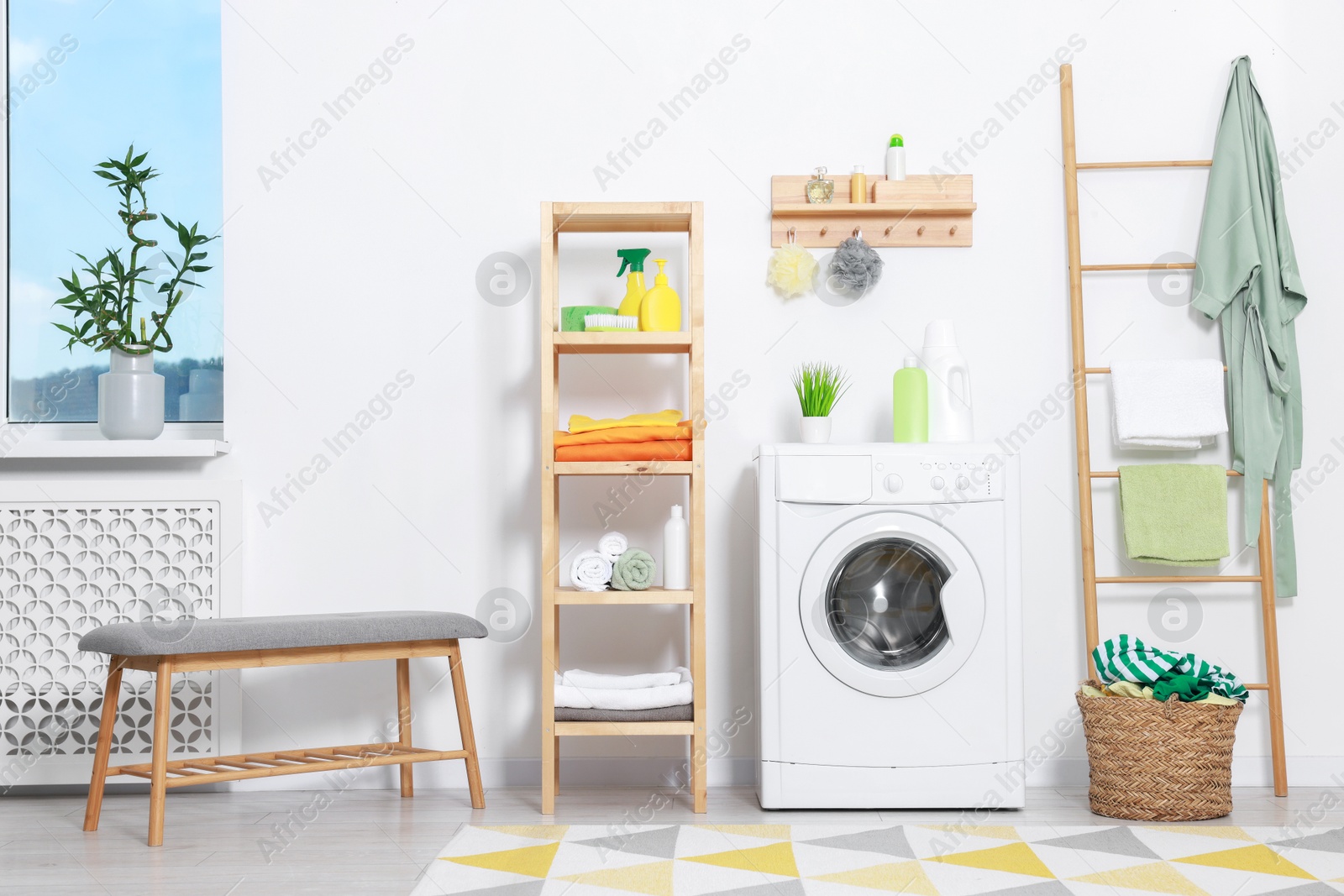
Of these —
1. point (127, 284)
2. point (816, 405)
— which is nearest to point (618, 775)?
point (816, 405)

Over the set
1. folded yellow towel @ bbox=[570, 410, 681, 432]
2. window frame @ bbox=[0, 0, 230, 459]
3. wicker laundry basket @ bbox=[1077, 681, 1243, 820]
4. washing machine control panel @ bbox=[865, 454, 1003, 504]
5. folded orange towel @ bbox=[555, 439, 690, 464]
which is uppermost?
window frame @ bbox=[0, 0, 230, 459]

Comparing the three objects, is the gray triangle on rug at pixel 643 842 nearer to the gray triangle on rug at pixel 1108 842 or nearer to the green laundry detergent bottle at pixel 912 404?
the gray triangle on rug at pixel 1108 842

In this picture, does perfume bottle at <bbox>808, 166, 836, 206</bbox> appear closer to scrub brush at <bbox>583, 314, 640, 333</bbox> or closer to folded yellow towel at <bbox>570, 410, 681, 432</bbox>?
scrub brush at <bbox>583, 314, 640, 333</bbox>

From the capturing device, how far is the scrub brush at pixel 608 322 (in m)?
2.31

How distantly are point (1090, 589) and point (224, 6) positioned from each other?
2677 millimetres

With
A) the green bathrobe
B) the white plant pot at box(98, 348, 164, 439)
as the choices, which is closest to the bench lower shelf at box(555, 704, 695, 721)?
the white plant pot at box(98, 348, 164, 439)

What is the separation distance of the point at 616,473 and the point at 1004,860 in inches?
43.2

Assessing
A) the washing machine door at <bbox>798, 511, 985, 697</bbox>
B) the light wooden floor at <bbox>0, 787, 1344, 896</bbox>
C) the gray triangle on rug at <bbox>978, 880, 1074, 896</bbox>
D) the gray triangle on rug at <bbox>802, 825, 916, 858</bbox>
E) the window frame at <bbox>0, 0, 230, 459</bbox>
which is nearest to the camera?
the gray triangle on rug at <bbox>978, 880, 1074, 896</bbox>

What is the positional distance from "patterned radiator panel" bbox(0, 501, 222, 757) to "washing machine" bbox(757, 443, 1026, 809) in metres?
1.40

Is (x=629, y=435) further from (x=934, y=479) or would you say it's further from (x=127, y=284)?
(x=127, y=284)

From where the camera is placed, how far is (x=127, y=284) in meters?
2.65

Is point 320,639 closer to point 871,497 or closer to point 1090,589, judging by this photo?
point 871,497

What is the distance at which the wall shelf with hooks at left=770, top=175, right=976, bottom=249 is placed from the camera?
2590mm

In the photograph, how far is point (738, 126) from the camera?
104 inches
